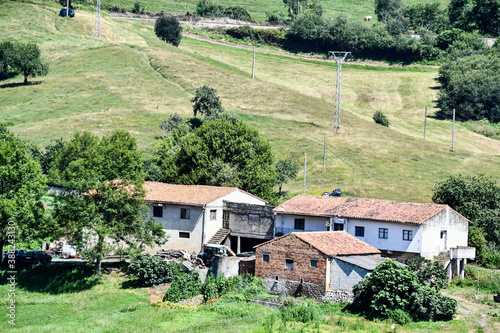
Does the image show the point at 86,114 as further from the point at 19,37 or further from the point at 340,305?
the point at 340,305

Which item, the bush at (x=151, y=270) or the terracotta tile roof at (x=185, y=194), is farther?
the terracotta tile roof at (x=185, y=194)

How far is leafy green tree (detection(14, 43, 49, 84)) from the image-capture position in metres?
122

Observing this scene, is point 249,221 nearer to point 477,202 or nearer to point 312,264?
point 312,264

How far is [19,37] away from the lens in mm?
141250

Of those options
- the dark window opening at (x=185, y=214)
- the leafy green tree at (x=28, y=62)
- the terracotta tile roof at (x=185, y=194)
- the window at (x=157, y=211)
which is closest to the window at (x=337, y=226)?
the terracotta tile roof at (x=185, y=194)

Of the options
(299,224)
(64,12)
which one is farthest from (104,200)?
(64,12)

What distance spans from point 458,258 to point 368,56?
14076cm

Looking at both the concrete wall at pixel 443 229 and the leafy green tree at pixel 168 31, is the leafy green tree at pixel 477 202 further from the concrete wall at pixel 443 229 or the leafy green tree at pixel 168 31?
the leafy green tree at pixel 168 31

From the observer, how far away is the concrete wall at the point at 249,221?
5847cm

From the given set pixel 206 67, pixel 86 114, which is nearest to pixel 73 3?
pixel 206 67

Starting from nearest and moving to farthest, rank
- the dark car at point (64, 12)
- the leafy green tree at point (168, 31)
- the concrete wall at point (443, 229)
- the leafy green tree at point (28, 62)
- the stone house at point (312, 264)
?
the stone house at point (312, 264) < the concrete wall at point (443, 229) < the leafy green tree at point (28, 62) < the dark car at point (64, 12) < the leafy green tree at point (168, 31)

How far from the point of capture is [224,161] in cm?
7262

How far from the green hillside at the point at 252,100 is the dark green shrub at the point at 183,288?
37585 mm

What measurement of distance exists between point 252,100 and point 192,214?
69.4m
